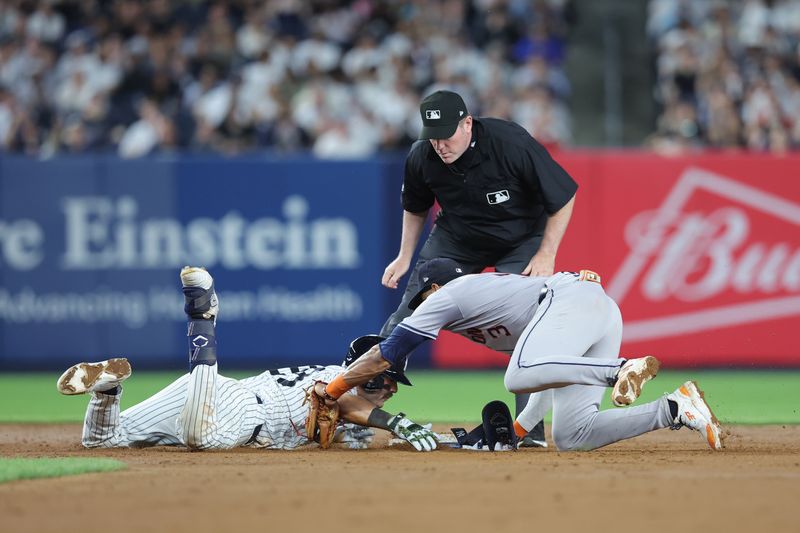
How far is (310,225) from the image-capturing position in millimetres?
14289

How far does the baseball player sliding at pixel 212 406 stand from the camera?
7.46 m

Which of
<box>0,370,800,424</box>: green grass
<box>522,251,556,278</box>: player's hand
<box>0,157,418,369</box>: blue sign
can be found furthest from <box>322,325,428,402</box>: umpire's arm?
<box>0,157,418,369</box>: blue sign

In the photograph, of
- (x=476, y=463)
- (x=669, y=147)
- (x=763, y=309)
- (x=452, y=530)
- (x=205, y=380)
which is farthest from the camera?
(x=669, y=147)

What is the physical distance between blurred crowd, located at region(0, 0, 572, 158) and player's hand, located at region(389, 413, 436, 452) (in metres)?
8.13

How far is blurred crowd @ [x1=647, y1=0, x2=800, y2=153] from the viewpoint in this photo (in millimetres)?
15500

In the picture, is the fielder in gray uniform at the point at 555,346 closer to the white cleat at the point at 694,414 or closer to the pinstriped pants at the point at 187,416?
the white cleat at the point at 694,414

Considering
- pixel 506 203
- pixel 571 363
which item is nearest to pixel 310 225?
pixel 506 203

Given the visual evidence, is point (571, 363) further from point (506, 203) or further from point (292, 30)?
point (292, 30)

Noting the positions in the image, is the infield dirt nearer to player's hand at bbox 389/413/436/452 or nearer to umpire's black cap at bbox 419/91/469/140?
player's hand at bbox 389/413/436/452

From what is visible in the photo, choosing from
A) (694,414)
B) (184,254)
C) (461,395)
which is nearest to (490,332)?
(694,414)

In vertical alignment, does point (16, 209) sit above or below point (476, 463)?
above

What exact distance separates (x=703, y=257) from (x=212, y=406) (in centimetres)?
796

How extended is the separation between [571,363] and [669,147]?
9.15m

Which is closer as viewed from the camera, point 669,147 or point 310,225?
point 310,225
